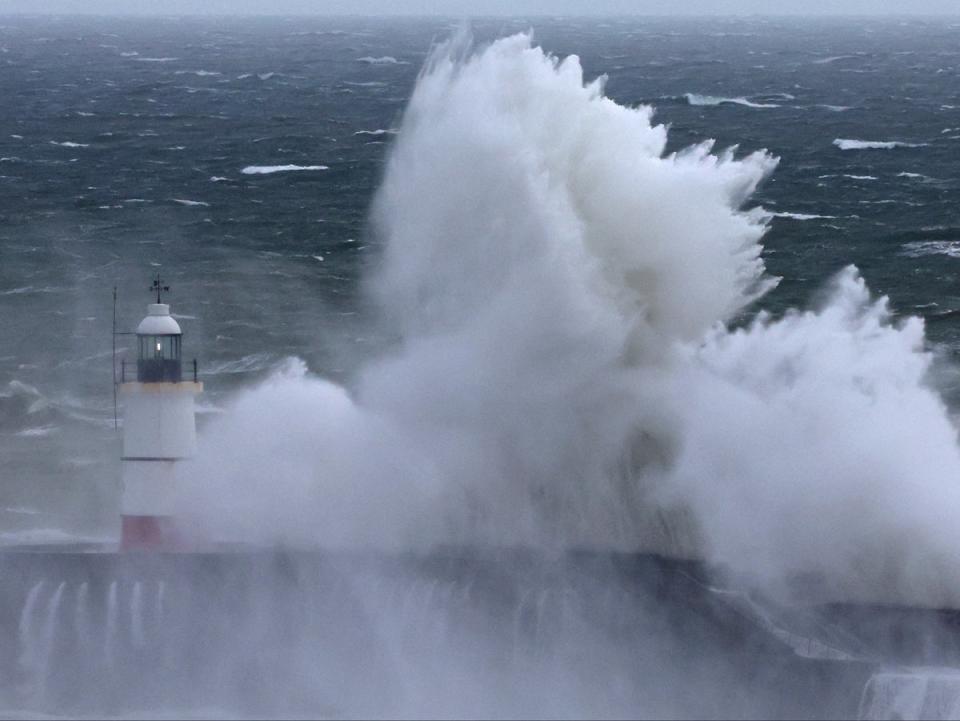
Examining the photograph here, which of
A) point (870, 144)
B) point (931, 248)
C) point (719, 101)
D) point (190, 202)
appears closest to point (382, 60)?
point (719, 101)

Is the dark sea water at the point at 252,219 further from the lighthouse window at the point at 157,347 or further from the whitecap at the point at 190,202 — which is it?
the lighthouse window at the point at 157,347

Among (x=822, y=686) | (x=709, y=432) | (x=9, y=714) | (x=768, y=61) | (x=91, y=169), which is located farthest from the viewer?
(x=768, y=61)

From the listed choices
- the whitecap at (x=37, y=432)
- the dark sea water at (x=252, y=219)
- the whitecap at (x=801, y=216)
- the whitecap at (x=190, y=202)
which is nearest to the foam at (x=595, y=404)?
the dark sea water at (x=252, y=219)

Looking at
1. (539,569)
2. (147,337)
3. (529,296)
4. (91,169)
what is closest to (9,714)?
(147,337)

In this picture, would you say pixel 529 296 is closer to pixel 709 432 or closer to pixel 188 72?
pixel 709 432

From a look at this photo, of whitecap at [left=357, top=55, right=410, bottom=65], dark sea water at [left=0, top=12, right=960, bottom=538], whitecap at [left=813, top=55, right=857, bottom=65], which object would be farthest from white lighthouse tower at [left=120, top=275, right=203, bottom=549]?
whitecap at [left=813, top=55, right=857, bottom=65]

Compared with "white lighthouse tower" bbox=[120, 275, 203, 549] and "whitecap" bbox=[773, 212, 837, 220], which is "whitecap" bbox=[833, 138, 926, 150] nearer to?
"whitecap" bbox=[773, 212, 837, 220]

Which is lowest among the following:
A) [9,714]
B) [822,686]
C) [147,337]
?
[9,714]
